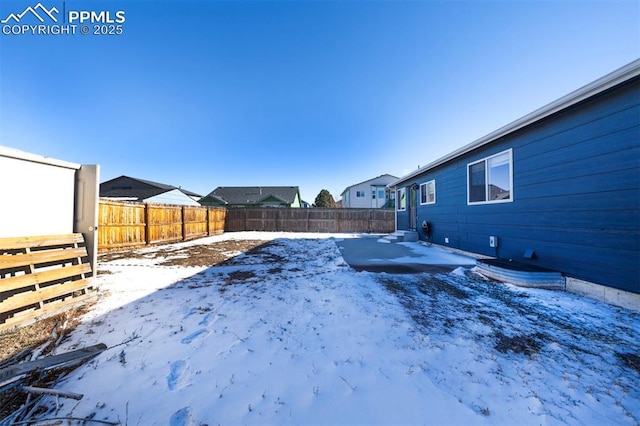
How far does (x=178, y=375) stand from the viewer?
1.64 meters

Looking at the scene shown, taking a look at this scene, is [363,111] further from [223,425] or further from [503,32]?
[223,425]

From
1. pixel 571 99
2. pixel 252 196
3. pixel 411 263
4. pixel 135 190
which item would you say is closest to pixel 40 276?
pixel 411 263

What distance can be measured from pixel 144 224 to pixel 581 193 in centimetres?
1161

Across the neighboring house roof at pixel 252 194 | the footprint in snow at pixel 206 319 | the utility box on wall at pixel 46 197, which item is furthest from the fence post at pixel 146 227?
the neighboring house roof at pixel 252 194

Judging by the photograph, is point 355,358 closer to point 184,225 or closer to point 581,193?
point 581,193

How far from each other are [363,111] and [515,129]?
6.75 metres

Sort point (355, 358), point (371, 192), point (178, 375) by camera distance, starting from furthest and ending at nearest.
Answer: point (371, 192) < point (355, 358) < point (178, 375)

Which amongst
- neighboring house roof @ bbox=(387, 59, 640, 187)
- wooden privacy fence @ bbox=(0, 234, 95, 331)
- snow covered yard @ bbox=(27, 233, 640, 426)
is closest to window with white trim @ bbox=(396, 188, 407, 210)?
neighboring house roof @ bbox=(387, 59, 640, 187)

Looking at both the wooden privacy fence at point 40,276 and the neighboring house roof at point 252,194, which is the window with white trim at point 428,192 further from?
the neighboring house roof at point 252,194

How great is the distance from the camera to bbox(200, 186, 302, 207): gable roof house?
24562 mm

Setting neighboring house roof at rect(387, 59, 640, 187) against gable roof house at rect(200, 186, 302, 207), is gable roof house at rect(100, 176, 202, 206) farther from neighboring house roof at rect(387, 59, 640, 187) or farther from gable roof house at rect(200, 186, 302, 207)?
neighboring house roof at rect(387, 59, 640, 187)

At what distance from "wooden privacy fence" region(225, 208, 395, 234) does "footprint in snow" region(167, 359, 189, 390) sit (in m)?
13.0

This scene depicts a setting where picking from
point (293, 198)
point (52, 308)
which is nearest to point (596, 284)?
point (52, 308)

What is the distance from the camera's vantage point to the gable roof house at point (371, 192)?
2519cm
